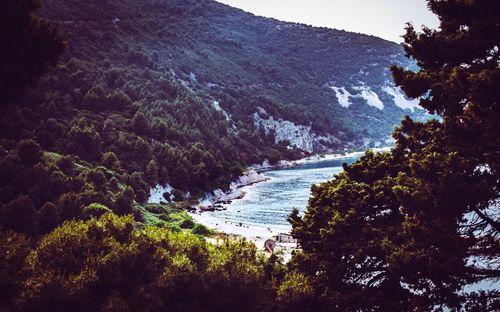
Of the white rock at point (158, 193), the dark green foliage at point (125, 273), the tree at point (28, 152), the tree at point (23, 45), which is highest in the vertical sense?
the tree at point (23, 45)

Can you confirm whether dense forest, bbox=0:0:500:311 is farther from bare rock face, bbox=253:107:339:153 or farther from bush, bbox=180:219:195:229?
bare rock face, bbox=253:107:339:153

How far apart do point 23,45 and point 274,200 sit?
8074 centimetres

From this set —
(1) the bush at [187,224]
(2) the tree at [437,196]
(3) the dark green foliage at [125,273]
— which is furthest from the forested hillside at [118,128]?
(2) the tree at [437,196]

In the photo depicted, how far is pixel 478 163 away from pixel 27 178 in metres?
45.4

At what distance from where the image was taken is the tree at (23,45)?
12.0 metres

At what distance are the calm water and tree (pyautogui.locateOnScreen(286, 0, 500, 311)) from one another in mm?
48586

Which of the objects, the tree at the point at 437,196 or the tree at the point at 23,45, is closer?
the tree at the point at 437,196

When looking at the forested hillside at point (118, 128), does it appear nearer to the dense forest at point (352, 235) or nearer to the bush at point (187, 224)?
Result: the bush at point (187, 224)

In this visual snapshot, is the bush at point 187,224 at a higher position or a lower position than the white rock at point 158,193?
lower

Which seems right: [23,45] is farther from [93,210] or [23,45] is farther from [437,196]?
[93,210]

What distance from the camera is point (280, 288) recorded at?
721 inches

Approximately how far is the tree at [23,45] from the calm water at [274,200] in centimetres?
5801

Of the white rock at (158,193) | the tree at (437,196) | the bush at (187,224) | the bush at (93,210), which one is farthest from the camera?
the white rock at (158,193)

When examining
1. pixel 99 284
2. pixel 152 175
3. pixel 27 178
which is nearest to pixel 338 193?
pixel 99 284
